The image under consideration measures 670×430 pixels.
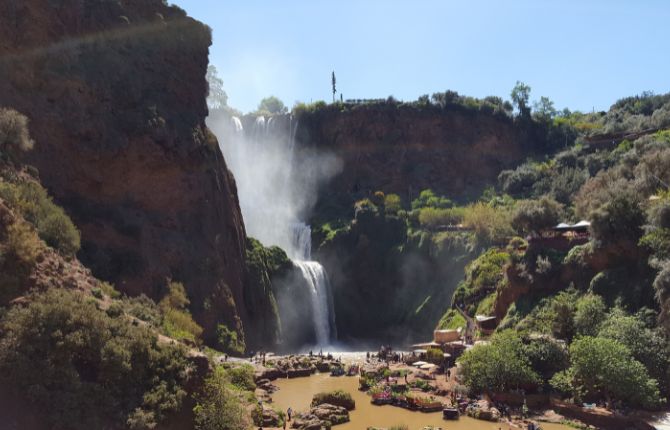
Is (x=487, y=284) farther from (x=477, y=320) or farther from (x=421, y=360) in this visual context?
(x=421, y=360)

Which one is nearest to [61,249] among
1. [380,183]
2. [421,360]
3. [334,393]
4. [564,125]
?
[334,393]

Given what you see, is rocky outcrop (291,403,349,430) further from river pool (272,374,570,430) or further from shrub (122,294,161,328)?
shrub (122,294,161,328)

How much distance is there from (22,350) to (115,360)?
2.77 meters

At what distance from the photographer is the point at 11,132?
26875mm

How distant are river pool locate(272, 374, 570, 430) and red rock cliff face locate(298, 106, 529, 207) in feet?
137

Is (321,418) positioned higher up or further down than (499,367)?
further down

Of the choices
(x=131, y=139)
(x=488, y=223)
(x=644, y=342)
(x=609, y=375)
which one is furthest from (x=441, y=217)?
(x=609, y=375)

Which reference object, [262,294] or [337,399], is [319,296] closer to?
[262,294]

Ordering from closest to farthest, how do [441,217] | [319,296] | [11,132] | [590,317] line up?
[11,132] → [590,317] → [319,296] → [441,217]

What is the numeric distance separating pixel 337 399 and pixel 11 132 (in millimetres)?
19804

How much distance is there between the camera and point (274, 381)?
35.8 m

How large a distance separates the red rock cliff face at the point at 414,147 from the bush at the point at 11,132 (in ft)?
165

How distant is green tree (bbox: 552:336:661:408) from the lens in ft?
82.2

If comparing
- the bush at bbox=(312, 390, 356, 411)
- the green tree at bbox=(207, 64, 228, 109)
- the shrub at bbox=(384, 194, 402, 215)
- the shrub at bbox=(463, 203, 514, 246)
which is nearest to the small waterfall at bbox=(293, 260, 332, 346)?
the shrub at bbox=(384, 194, 402, 215)
